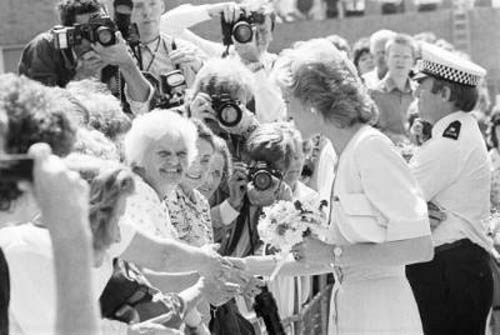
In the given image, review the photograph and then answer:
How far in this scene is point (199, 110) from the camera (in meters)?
7.22

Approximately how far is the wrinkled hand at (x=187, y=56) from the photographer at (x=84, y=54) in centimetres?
62

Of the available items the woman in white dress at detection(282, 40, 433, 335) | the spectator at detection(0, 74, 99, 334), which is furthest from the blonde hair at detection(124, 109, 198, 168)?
the spectator at detection(0, 74, 99, 334)

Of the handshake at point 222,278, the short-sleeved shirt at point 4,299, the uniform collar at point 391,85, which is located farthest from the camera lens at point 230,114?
the short-sleeved shirt at point 4,299

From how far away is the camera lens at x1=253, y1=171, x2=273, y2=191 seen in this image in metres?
7.05

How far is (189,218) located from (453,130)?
1456mm

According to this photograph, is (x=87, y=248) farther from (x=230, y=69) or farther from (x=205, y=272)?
(x=230, y=69)

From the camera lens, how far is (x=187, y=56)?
7.50 meters

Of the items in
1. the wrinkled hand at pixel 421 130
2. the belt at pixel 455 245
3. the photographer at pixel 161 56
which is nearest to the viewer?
the belt at pixel 455 245

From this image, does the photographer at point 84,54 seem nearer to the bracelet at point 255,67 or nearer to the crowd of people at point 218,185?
the crowd of people at point 218,185

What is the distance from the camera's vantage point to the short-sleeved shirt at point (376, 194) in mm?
5184

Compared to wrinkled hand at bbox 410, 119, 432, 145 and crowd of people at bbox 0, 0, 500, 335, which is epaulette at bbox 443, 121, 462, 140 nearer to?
crowd of people at bbox 0, 0, 500, 335

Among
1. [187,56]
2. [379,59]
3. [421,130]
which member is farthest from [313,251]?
[379,59]

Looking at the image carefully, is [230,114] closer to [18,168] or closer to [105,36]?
[105,36]

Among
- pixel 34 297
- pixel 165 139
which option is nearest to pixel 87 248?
pixel 34 297
